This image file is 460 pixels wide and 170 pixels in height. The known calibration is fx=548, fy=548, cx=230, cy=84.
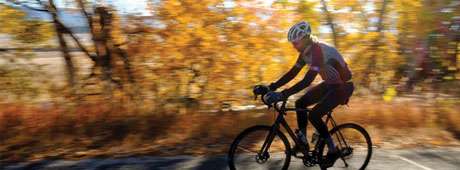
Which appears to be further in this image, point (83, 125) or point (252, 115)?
point (252, 115)

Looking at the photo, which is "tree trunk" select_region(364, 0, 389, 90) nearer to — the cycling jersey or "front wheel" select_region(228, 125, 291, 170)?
the cycling jersey

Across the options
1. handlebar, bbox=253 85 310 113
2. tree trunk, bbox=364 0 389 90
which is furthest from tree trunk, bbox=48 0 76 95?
tree trunk, bbox=364 0 389 90

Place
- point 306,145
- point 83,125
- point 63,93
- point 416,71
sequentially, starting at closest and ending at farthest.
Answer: point 306,145 → point 83,125 → point 63,93 → point 416,71

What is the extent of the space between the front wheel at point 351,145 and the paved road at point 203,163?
0.24 metres

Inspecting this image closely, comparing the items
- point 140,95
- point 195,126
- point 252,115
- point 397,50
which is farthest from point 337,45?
point 140,95

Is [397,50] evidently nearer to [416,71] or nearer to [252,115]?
[416,71]

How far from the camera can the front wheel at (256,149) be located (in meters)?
6.01

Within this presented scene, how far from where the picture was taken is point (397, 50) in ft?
34.2

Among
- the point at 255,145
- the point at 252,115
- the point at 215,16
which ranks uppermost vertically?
the point at 215,16

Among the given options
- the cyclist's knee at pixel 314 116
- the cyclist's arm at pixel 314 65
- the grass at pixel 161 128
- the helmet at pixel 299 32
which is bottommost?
the grass at pixel 161 128

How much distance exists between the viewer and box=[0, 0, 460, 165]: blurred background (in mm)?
9258

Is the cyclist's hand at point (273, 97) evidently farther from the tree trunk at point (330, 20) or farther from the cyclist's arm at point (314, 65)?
the tree trunk at point (330, 20)

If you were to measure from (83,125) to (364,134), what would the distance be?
4.87 m

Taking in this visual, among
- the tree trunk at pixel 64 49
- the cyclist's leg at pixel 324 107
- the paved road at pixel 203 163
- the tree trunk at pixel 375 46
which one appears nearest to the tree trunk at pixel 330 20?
the tree trunk at pixel 375 46
